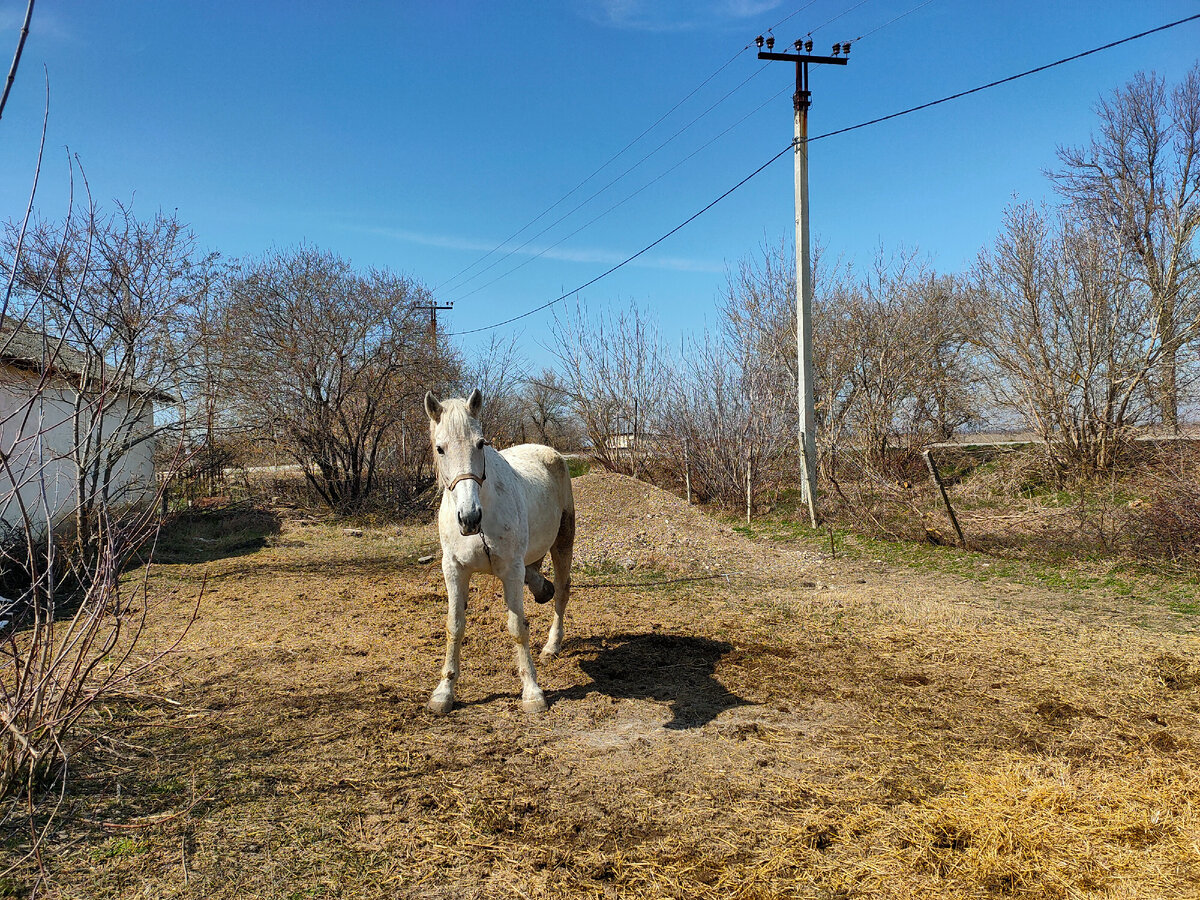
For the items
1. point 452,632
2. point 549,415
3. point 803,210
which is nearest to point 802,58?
point 803,210

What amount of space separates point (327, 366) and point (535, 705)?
12.6 meters

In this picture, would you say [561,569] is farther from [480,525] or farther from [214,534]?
[214,534]

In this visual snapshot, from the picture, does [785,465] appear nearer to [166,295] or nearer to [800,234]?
[800,234]

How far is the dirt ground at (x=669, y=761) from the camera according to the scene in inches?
109

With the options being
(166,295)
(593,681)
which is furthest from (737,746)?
(166,295)

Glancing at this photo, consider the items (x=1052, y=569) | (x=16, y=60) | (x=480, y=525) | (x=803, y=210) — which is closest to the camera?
(x=16, y=60)

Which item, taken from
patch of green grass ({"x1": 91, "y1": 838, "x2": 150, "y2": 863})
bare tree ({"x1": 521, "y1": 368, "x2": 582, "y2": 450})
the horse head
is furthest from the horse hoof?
bare tree ({"x1": 521, "y1": 368, "x2": 582, "y2": 450})

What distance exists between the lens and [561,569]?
599 centimetres

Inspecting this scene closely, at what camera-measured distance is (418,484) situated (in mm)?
16688

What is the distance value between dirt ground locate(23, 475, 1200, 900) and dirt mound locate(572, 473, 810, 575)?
2.69m

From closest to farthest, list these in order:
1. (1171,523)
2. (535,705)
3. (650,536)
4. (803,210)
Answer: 1. (535,705)
2. (1171,523)
3. (650,536)
4. (803,210)

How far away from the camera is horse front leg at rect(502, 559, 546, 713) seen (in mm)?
4555

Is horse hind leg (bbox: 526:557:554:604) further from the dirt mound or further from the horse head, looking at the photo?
the dirt mound

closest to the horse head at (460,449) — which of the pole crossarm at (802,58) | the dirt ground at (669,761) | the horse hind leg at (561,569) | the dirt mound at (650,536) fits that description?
the dirt ground at (669,761)
